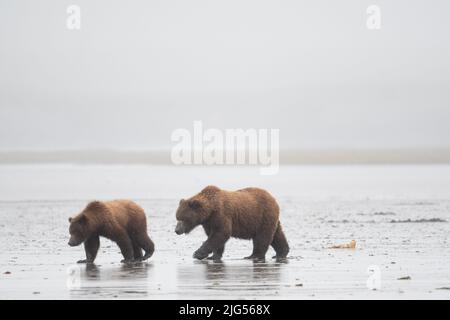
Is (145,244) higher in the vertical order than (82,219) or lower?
lower

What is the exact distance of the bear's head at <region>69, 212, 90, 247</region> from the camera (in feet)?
→ 72.5

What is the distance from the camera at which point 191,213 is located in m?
23.0

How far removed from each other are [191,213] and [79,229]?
245 cm

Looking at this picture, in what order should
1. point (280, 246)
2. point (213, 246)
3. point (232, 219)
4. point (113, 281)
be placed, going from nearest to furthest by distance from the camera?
point (113, 281), point (213, 246), point (232, 219), point (280, 246)

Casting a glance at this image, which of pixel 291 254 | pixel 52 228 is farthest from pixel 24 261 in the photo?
pixel 52 228

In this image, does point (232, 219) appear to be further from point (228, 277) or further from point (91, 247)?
point (228, 277)

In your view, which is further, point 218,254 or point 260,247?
point 260,247

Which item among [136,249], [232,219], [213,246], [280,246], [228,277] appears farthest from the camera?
[280,246]

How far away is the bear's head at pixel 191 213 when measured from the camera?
22953 millimetres

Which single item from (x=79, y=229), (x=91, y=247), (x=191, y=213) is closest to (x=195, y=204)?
(x=191, y=213)

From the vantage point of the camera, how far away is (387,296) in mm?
15852

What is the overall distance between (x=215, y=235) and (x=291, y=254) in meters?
2.05
